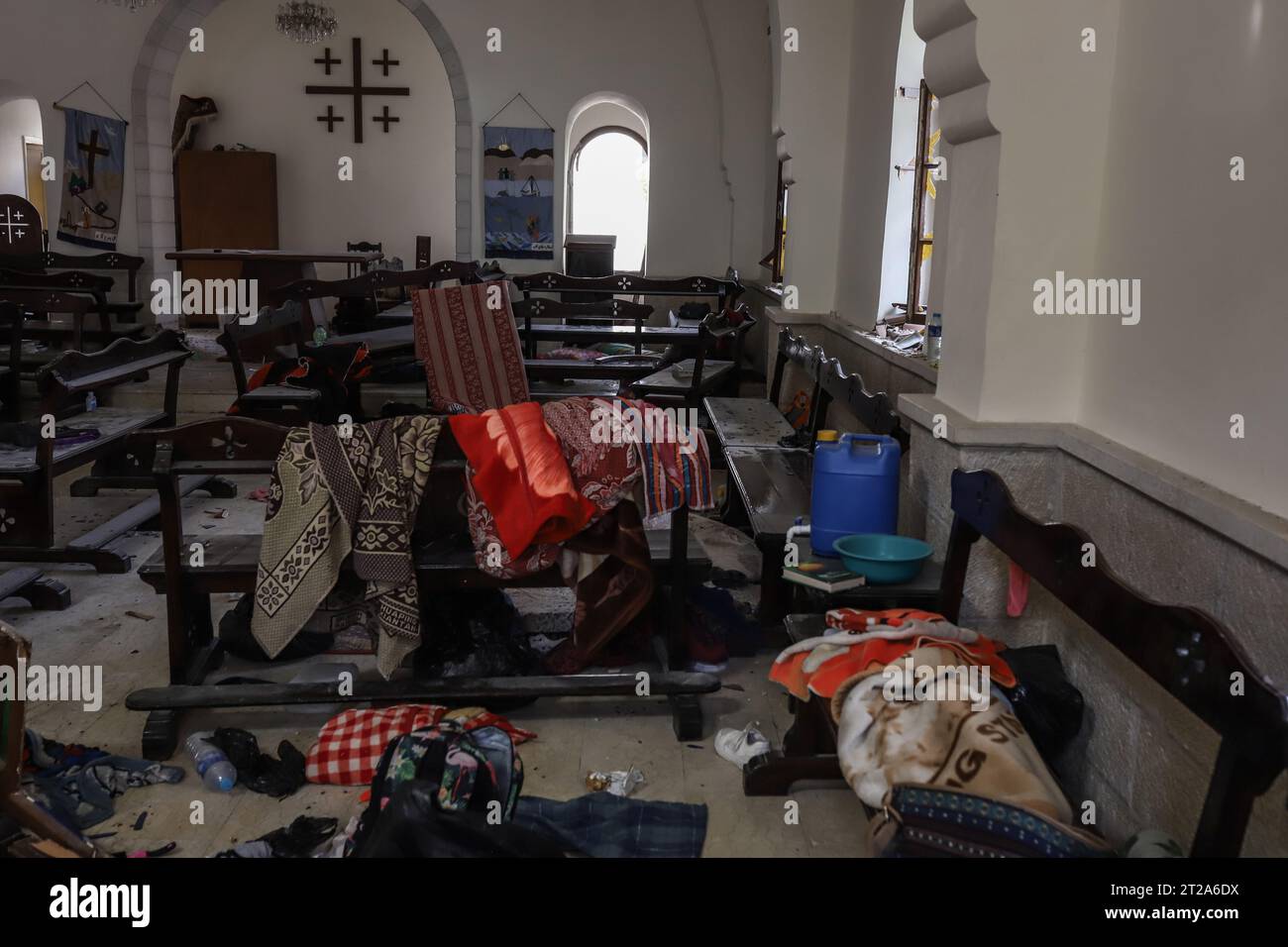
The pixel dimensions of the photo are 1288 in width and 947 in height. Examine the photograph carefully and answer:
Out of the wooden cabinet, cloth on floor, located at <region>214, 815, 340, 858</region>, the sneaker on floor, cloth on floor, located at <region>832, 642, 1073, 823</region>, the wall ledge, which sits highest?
the wooden cabinet

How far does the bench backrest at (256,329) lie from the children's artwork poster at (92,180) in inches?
205

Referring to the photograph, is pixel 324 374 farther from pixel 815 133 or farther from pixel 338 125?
pixel 338 125

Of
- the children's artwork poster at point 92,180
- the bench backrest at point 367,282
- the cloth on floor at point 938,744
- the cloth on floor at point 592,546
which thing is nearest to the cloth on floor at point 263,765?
the cloth on floor at point 592,546

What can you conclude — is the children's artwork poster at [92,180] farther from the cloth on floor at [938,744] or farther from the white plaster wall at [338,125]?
the cloth on floor at [938,744]

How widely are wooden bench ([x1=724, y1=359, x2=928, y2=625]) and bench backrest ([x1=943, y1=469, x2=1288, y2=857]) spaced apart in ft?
2.62

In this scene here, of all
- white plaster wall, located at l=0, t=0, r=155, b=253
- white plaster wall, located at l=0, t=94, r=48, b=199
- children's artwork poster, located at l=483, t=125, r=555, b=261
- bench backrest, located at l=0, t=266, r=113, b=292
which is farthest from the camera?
white plaster wall, located at l=0, t=94, r=48, b=199

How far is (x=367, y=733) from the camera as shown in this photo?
10.8ft

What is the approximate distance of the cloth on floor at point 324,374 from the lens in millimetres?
6465

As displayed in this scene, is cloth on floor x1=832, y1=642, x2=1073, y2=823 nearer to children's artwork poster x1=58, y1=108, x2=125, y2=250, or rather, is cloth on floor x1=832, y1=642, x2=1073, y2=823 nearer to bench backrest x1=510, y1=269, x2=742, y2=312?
bench backrest x1=510, y1=269, x2=742, y2=312

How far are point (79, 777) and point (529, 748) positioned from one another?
1.25m

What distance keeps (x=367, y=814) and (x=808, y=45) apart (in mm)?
5470

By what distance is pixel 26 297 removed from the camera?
23.7ft

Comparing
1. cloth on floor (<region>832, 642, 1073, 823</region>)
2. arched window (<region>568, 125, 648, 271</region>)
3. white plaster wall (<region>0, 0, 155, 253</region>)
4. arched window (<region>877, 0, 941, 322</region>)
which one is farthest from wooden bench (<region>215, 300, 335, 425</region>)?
arched window (<region>568, 125, 648, 271</region>)

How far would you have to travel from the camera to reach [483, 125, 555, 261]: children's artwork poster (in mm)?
11469
